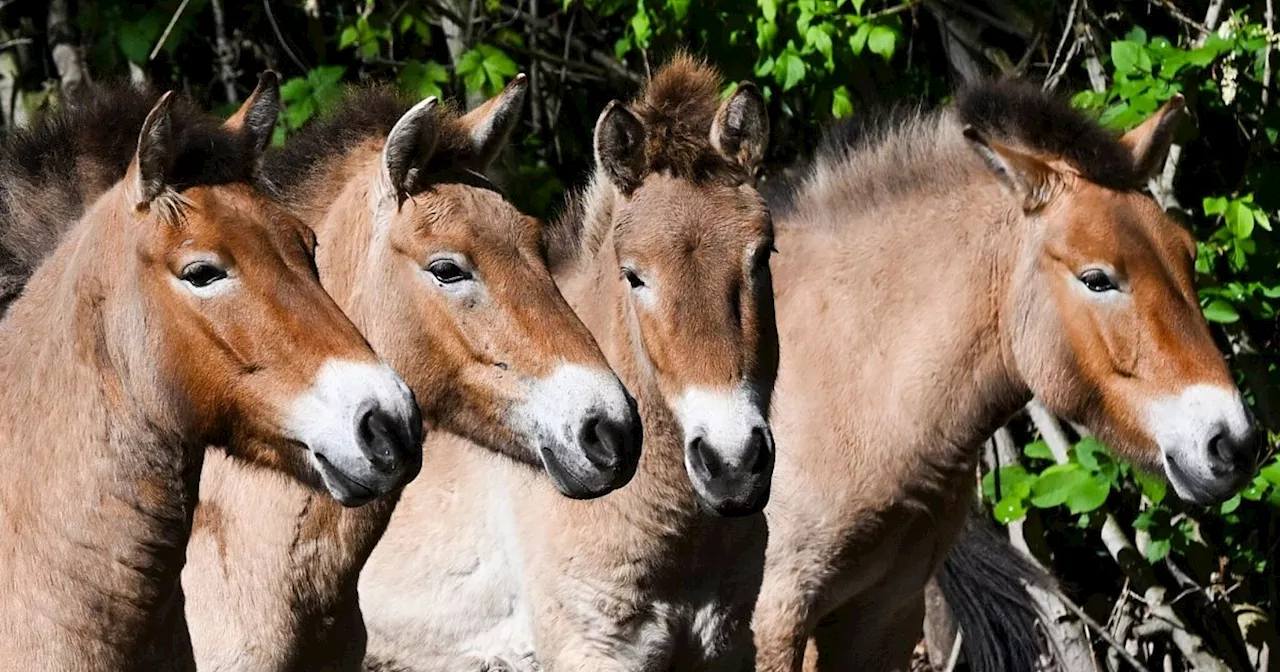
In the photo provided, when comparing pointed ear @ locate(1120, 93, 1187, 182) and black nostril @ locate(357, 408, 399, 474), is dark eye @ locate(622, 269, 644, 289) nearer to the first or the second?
black nostril @ locate(357, 408, 399, 474)

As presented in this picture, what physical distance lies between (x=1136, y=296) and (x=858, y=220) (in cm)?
99

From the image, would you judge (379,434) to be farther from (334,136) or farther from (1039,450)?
(1039,450)

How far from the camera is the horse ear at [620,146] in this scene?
15.5 feet

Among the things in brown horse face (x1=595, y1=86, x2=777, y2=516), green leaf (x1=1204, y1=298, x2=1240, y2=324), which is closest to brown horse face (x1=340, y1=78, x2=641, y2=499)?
brown horse face (x1=595, y1=86, x2=777, y2=516)

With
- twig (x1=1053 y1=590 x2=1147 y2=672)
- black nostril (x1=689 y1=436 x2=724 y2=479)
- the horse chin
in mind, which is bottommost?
twig (x1=1053 y1=590 x2=1147 y2=672)

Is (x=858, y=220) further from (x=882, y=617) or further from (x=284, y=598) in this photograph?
(x=284, y=598)

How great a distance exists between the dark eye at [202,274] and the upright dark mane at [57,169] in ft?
1.73

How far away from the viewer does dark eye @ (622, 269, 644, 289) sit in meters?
4.62

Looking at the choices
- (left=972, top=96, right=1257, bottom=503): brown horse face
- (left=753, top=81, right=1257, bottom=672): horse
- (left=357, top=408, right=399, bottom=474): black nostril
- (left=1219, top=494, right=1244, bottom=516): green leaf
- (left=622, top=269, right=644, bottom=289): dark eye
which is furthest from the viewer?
(left=1219, top=494, right=1244, bottom=516): green leaf

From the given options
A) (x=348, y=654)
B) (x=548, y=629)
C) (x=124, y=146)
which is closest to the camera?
(x=124, y=146)

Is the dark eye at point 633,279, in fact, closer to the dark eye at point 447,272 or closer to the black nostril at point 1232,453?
the dark eye at point 447,272

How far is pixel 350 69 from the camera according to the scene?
9016 millimetres

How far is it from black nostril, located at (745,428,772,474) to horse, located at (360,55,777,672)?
0.5 inches

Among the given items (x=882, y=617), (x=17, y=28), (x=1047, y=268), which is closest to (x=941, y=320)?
(x=1047, y=268)
